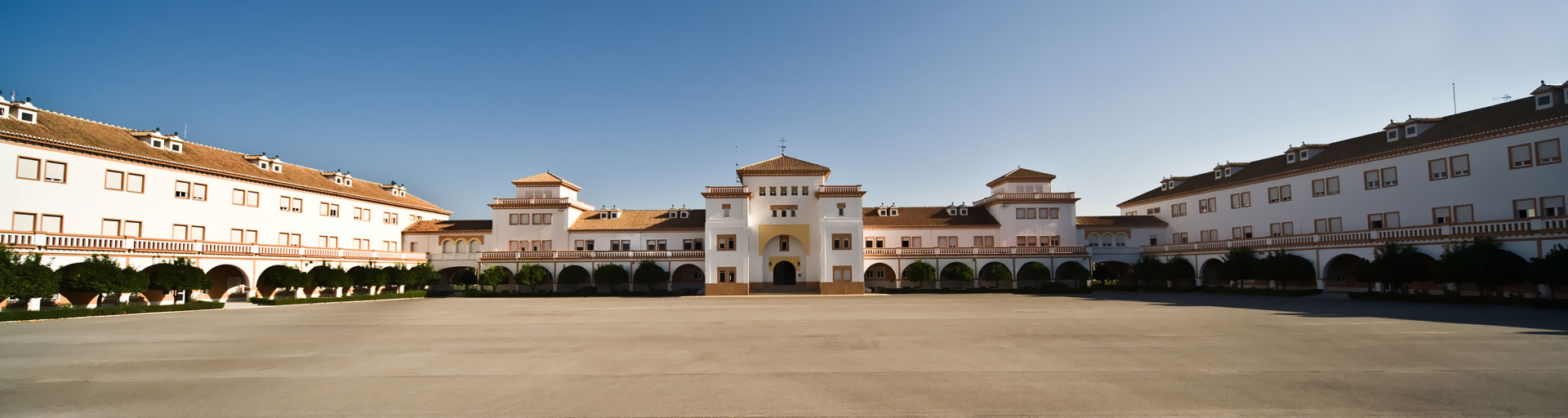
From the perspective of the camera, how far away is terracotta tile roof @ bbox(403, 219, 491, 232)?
57219mm

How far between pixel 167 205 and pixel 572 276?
23.0 metres

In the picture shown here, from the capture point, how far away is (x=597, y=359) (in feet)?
50.2

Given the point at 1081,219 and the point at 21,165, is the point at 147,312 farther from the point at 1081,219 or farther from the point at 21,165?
the point at 1081,219

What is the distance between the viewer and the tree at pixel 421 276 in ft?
164

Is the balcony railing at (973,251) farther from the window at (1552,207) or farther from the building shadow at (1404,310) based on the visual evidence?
the window at (1552,207)

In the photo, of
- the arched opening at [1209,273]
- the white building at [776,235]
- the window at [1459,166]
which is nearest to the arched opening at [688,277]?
the white building at [776,235]

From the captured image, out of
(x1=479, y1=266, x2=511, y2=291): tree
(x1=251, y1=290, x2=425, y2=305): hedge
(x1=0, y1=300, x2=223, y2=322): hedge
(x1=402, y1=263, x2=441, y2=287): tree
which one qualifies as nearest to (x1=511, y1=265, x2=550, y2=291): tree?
(x1=479, y1=266, x2=511, y2=291): tree

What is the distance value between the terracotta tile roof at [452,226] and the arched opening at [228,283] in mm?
14641

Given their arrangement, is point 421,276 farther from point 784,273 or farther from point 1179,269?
point 1179,269

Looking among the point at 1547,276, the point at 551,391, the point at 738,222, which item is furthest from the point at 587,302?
the point at 1547,276

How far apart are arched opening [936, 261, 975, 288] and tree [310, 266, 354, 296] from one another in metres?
39.7

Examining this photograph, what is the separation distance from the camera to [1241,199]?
5166 cm

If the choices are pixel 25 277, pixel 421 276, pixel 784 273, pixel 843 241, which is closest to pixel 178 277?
pixel 25 277

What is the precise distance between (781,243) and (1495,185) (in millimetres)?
40608
